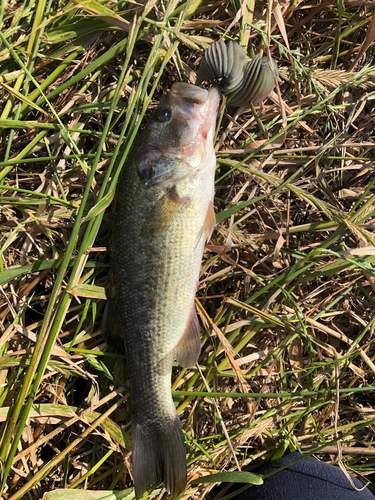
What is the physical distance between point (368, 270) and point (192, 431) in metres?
1.60

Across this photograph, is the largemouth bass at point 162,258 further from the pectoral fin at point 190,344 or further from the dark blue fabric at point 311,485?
the dark blue fabric at point 311,485

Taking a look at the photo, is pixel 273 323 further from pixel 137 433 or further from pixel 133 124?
pixel 133 124

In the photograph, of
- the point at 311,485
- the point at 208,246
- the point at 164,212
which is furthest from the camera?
the point at 311,485

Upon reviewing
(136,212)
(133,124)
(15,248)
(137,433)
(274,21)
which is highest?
(274,21)

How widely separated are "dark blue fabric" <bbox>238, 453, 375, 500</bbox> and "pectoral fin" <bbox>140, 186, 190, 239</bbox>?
2150 mm

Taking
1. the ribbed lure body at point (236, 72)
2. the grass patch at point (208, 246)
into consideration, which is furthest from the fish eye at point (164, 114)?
the ribbed lure body at point (236, 72)

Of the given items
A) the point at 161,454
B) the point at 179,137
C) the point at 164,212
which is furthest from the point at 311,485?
the point at 179,137

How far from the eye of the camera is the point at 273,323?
234 cm

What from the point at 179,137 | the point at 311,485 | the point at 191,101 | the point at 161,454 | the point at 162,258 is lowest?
the point at 311,485

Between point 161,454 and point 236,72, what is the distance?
228 cm

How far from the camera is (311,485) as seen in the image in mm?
2678

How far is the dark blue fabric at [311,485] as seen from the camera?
2.66 metres

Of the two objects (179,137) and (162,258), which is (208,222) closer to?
(162,258)

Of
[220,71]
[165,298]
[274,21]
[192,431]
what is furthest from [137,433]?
[274,21]
